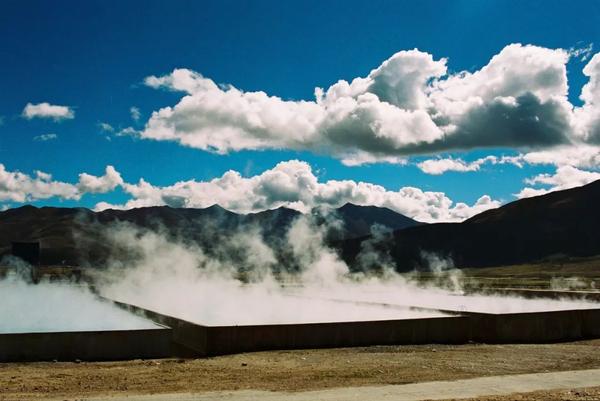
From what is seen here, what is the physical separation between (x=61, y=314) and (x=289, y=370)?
2387cm

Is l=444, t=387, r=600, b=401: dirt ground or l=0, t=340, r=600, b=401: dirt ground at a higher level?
l=444, t=387, r=600, b=401: dirt ground

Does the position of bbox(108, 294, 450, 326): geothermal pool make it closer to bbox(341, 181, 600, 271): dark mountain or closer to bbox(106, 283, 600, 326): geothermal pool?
bbox(106, 283, 600, 326): geothermal pool

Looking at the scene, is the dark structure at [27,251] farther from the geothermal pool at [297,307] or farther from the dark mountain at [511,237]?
the geothermal pool at [297,307]

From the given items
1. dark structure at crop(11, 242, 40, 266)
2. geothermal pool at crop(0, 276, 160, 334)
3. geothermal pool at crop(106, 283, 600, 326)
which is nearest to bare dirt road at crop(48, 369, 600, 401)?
geothermal pool at crop(0, 276, 160, 334)

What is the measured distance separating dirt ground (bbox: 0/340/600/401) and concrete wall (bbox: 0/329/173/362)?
30.3 inches

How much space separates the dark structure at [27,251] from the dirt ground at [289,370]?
119124mm

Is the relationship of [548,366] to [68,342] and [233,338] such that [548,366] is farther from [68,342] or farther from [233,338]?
[68,342]

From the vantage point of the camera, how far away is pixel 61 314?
36625 millimetres

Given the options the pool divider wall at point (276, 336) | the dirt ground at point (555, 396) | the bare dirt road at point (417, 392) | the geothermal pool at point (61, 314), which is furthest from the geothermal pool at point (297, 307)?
the dirt ground at point (555, 396)

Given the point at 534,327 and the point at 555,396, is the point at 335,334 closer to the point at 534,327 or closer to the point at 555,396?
the point at 534,327

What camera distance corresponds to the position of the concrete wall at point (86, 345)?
19703mm

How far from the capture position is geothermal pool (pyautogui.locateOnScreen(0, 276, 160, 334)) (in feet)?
93.2

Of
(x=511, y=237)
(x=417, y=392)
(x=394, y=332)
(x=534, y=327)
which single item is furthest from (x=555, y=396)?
(x=511, y=237)

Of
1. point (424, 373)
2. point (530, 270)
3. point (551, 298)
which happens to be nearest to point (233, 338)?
point (424, 373)
